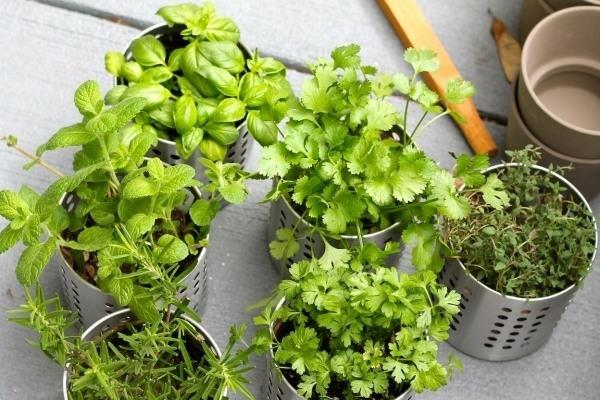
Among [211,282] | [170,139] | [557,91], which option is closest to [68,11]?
[170,139]

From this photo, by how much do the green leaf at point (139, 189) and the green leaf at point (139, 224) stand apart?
28 millimetres

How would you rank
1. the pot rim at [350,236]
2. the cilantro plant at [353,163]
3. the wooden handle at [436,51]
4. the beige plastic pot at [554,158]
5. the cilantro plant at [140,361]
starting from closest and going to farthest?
the cilantro plant at [140,361] → the cilantro plant at [353,163] → the pot rim at [350,236] → the beige plastic pot at [554,158] → the wooden handle at [436,51]

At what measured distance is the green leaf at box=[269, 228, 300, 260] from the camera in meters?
1.58

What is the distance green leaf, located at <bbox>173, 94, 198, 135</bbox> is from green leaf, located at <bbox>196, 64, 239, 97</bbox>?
5 centimetres

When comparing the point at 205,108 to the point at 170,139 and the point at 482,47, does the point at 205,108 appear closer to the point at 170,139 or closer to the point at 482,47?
the point at 170,139

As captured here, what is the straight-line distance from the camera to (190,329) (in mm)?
1455

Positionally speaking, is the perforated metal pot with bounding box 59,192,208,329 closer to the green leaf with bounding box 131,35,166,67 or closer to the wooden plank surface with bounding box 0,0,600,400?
the wooden plank surface with bounding box 0,0,600,400

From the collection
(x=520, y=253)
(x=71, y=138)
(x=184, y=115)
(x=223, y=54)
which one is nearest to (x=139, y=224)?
(x=71, y=138)

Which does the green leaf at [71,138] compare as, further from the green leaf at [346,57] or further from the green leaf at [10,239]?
the green leaf at [346,57]

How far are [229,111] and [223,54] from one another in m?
0.10

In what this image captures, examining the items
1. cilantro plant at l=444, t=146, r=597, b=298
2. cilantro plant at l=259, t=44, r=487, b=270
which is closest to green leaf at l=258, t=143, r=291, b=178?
cilantro plant at l=259, t=44, r=487, b=270

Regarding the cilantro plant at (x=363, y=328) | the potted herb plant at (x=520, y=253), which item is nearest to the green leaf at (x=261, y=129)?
the cilantro plant at (x=363, y=328)

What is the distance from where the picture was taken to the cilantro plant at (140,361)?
1.35 metres

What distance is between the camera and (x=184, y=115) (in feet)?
5.22
